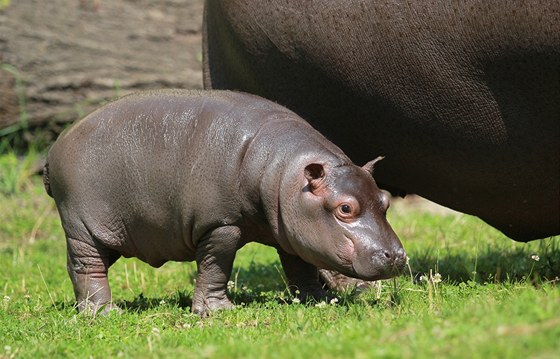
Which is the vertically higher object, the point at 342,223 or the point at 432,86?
the point at 432,86

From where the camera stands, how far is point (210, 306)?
4.59m

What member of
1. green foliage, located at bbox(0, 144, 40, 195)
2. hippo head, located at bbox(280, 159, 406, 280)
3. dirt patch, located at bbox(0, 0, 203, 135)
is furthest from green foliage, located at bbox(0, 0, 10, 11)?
hippo head, located at bbox(280, 159, 406, 280)

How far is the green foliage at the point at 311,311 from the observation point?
3107mm

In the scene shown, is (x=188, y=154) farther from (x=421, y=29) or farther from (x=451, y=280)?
(x=451, y=280)

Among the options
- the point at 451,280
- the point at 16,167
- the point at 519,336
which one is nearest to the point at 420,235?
the point at 451,280

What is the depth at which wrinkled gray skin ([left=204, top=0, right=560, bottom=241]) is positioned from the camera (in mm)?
4480

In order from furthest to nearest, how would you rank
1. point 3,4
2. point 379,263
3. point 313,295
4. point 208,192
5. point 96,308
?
point 3,4 → point 313,295 → point 96,308 → point 208,192 → point 379,263

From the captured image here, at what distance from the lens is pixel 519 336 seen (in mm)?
2936

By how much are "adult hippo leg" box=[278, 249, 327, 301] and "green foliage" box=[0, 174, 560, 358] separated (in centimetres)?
12

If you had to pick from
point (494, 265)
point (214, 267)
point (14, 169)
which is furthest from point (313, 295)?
point (14, 169)

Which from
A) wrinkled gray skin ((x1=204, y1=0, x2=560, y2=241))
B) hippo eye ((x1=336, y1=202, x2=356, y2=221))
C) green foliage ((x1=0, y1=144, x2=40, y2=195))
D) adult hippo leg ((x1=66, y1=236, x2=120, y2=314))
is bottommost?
green foliage ((x1=0, y1=144, x2=40, y2=195))

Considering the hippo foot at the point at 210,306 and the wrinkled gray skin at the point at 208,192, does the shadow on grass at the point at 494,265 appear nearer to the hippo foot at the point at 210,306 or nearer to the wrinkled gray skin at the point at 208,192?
the wrinkled gray skin at the point at 208,192

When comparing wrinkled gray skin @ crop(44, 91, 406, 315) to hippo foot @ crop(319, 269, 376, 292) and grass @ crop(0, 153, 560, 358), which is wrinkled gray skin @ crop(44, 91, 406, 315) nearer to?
grass @ crop(0, 153, 560, 358)

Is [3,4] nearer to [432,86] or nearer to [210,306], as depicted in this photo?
[210,306]
